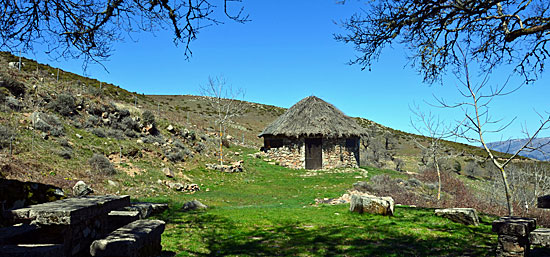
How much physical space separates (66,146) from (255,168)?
11471 millimetres

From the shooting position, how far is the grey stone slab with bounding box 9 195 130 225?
4.26m

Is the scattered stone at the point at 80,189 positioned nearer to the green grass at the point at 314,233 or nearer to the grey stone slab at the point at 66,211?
the green grass at the point at 314,233

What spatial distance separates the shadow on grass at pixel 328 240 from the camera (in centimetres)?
631

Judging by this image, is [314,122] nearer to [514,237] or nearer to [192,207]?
[192,207]

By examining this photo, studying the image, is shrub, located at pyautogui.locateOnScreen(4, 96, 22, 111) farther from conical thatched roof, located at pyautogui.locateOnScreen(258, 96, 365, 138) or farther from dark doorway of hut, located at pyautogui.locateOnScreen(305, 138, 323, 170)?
dark doorway of hut, located at pyautogui.locateOnScreen(305, 138, 323, 170)

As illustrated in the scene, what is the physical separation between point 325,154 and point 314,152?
0.87m

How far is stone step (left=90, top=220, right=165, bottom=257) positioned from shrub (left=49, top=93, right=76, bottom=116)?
16463mm

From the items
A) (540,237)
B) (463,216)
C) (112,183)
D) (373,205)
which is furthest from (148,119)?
(540,237)

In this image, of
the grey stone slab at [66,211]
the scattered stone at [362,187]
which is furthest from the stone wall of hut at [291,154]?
the grey stone slab at [66,211]

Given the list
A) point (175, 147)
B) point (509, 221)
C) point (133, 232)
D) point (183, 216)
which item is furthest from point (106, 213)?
point (175, 147)

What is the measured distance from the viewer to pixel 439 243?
684 centimetres

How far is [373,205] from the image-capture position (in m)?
9.75

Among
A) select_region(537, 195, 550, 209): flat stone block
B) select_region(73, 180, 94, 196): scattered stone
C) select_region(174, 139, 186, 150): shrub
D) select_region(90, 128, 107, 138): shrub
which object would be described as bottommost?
select_region(73, 180, 94, 196): scattered stone

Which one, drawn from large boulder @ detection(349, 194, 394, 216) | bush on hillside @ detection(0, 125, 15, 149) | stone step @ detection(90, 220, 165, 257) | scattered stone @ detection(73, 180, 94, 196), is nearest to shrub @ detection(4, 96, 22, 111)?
bush on hillside @ detection(0, 125, 15, 149)
